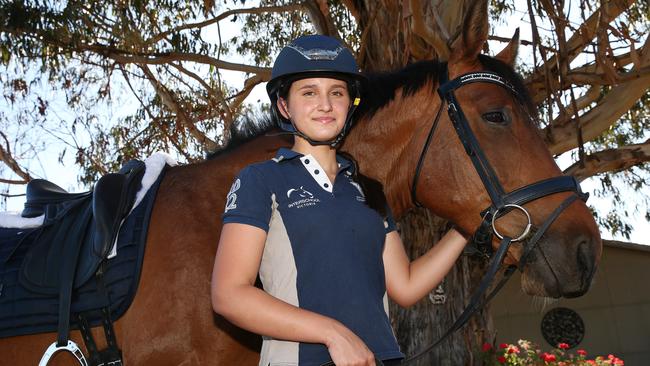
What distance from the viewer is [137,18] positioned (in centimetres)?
1101

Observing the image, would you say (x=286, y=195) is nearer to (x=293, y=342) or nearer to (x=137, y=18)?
(x=293, y=342)

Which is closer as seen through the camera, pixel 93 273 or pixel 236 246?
pixel 236 246

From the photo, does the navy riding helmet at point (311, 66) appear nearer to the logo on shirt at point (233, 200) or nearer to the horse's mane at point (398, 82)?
the logo on shirt at point (233, 200)

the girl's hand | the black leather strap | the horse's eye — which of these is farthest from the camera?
the black leather strap

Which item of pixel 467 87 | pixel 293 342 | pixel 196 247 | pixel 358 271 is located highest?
pixel 467 87

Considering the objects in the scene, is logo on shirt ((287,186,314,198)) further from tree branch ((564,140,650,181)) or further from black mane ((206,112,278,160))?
tree branch ((564,140,650,181))

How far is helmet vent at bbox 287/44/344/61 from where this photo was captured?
2.58 metres

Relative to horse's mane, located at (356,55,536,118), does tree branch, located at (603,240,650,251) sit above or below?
above

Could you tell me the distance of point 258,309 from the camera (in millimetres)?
2047

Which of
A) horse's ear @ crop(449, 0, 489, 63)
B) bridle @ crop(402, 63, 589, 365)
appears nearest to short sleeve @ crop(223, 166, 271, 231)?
bridle @ crop(402, 63, 589, 365)

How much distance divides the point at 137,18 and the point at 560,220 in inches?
374

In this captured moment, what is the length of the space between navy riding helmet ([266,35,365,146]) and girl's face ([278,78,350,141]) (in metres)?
0.02

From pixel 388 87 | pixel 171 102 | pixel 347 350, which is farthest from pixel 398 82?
pixel 171 102

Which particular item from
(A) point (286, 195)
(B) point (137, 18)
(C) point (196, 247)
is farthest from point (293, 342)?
(B) point (137, 18)
